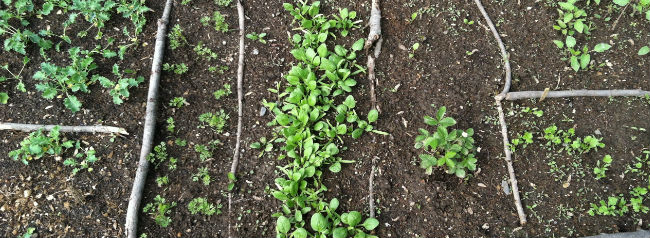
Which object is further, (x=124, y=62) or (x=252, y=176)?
(x=124, y=62)

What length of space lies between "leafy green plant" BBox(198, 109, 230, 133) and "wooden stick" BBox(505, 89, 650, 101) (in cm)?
219

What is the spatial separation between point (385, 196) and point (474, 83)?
1198 mm

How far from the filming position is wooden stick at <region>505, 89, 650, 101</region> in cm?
338

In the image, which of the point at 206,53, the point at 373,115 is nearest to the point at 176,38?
the point at 206,53

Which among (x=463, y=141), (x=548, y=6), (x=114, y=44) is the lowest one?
(x=463, y=141)

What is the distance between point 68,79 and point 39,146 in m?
0.53

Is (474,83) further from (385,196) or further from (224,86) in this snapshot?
(224,86)

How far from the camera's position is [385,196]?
10.1ft

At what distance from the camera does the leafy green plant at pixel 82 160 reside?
303 centimetres

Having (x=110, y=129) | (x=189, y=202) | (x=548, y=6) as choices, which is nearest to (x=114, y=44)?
(x=110, y=129)

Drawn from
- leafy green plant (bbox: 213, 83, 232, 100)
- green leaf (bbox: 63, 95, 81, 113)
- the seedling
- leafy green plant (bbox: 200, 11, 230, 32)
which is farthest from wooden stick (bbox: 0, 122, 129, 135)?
the seedling

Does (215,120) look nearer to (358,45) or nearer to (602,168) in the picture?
(358,45)

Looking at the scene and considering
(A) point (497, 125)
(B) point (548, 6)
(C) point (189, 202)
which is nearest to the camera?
(C) point (189, 202)

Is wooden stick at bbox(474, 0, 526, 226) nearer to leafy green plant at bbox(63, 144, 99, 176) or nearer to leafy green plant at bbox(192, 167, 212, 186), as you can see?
leafy green plant at bbox(192, 167, 212, 186)
